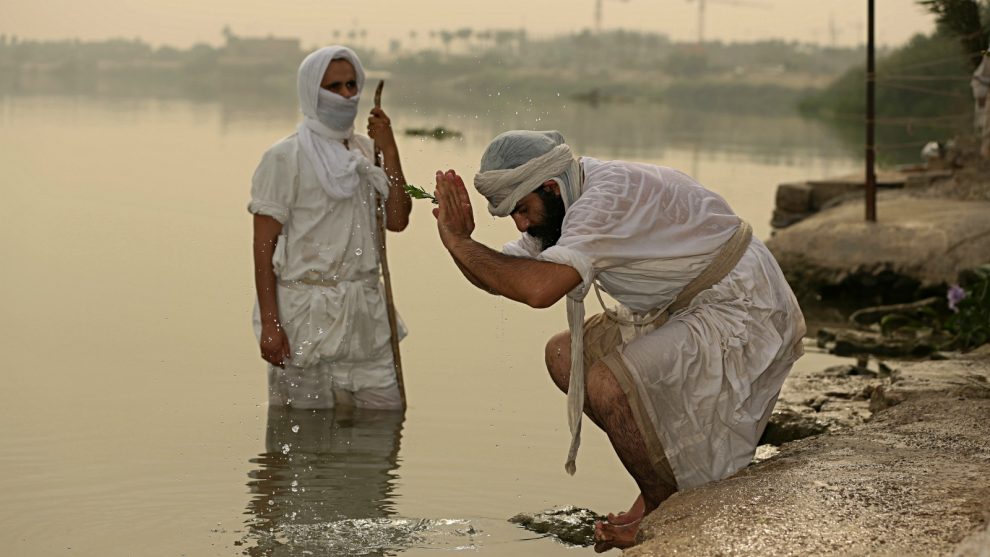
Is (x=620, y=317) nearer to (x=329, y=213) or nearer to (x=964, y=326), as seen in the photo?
(x=329, y=213)

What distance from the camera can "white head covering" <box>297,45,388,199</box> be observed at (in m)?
6.71

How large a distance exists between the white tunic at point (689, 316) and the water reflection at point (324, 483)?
1.09m

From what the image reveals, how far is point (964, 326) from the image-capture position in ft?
27.4

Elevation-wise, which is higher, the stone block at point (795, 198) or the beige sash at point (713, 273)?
the beige sash at point (713, 273)

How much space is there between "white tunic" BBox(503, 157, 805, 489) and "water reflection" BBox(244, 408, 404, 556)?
3.57ft

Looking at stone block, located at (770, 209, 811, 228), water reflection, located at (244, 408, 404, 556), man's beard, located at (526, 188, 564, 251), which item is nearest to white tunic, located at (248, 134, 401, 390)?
water reflection, located at (244, 408, 404, 556)

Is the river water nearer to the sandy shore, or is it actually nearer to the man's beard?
the sandy shore

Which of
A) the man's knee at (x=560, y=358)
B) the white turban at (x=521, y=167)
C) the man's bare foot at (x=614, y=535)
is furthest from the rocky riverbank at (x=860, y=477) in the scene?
the white turban at (x=521, y=167)

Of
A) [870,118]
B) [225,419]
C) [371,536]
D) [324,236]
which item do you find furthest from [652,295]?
[870,118]

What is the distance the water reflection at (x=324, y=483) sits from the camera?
17.7 ft

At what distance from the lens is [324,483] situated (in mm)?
6152

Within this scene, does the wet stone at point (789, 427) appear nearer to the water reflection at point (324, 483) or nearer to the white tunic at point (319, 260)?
the water reflection at point (324, 483)

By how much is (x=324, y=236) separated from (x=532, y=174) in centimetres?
196

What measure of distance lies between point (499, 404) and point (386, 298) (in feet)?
3.51
